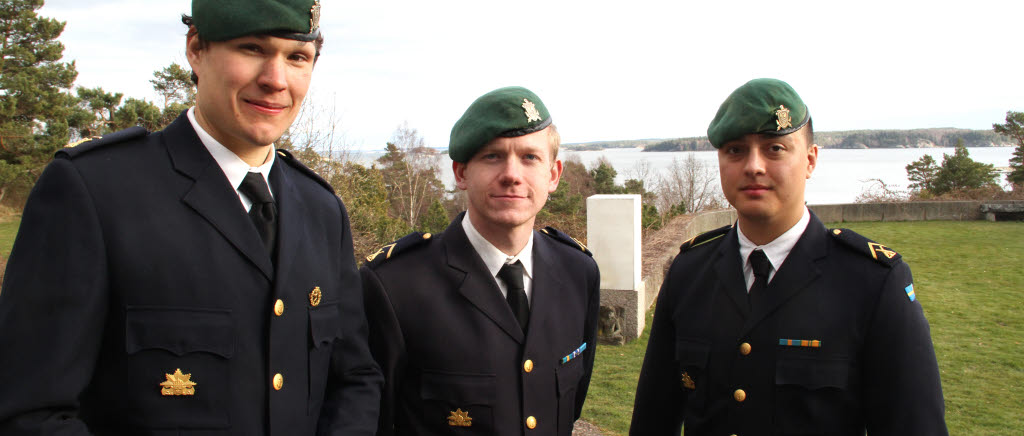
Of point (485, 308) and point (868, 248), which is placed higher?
point (868, 248)

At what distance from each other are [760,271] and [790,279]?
0.34ft

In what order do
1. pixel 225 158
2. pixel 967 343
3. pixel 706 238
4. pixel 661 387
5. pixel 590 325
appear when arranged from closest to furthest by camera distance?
pixel 225 158 → pixel 661 387 → pixel 706 238 → pixel 590 325 → pixel 967 343

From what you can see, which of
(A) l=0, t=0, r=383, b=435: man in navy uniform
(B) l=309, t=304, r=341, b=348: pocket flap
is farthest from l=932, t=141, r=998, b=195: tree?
(A) l=0, t=0, r=383, b=435: man in navy uniform

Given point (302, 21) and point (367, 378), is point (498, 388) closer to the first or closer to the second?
point (367, 378)

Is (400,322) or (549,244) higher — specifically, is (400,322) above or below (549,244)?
below

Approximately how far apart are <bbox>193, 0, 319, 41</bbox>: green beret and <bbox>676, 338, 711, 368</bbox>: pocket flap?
1.67 m

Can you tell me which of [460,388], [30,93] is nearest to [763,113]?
[460,388]

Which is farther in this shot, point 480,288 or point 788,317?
point 480,288

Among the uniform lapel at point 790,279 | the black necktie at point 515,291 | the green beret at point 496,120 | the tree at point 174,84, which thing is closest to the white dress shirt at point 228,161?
the green beret at point 496,120

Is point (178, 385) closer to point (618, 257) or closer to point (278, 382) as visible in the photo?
point (278, 382)

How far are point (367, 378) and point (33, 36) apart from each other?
20558 millimetres

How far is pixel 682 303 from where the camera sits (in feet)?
8.23

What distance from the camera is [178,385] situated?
5.28 feet

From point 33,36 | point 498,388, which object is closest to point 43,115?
point 33,36
